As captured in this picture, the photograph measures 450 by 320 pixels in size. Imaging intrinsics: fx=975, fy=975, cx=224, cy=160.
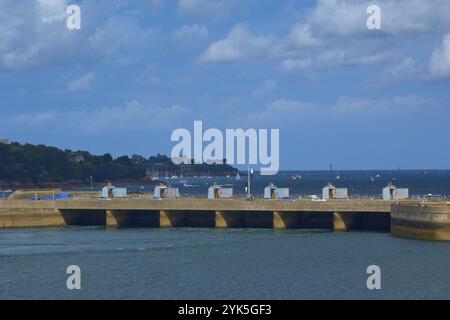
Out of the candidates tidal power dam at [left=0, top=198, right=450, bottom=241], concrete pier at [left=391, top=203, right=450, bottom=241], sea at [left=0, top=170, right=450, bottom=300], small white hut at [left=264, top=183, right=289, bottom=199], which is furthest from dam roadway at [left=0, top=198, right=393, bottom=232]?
concrete pier at [left=391, top=203, right=450, bottom=241]

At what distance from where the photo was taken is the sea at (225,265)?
56938mm

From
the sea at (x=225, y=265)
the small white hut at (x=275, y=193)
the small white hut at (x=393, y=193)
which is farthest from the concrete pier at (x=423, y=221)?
the small white hut at (x=275, y=193)

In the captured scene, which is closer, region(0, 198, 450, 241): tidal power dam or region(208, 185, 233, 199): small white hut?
region(0, 198, 450, 241): tidal power dam

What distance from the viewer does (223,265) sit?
6812cm

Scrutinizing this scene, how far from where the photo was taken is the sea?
56938mm

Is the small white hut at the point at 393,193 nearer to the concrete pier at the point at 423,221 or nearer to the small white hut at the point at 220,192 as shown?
the concrete pier at the point at 423,221

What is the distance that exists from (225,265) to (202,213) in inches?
1302

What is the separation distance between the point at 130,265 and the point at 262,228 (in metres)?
30.4

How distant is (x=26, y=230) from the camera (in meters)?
98.6

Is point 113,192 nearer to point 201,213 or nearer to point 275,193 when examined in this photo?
point 201,213

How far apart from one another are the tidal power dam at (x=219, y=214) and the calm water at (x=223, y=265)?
283 centimetres

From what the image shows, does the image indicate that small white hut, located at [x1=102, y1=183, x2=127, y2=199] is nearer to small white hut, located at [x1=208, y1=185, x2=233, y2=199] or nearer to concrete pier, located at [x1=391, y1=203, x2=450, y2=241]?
small white hut, located at [x1=208, y1=185, x2=233, y2=199]

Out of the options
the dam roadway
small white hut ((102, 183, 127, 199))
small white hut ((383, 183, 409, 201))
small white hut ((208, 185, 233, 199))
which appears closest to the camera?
the dam roadway
